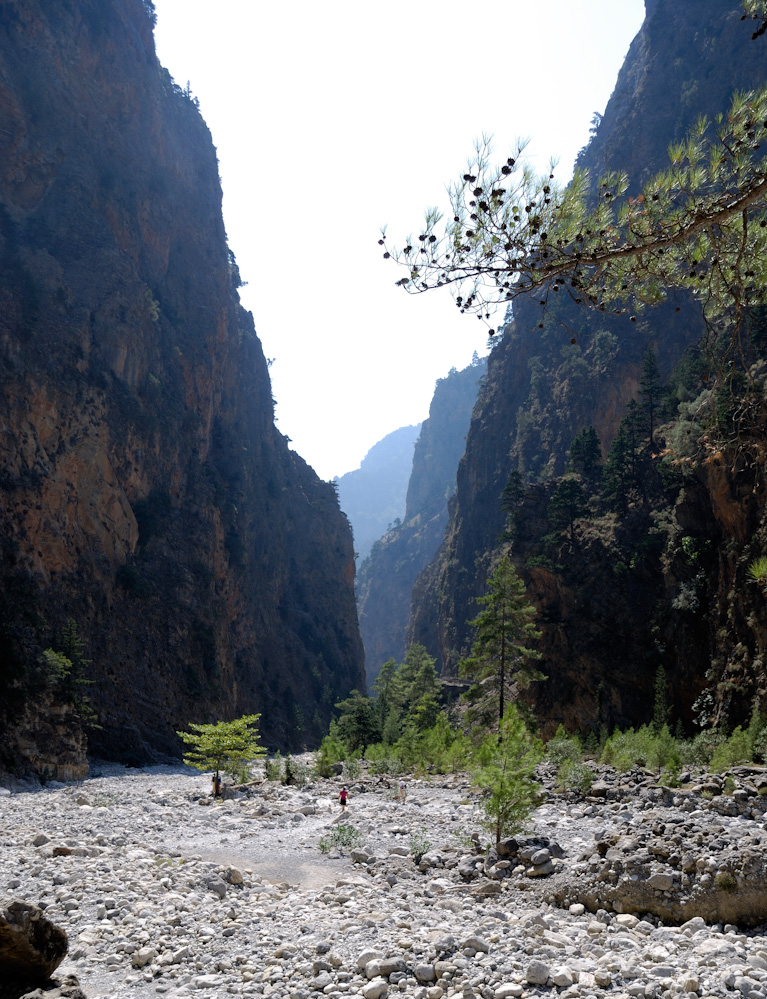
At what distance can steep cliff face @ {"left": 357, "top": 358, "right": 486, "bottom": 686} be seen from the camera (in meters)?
139

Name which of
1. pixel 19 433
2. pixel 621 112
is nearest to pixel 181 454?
pixel 19 433

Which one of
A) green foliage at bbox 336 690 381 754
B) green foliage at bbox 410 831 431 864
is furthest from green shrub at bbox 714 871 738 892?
green foliage at bbox 336 690 381 754

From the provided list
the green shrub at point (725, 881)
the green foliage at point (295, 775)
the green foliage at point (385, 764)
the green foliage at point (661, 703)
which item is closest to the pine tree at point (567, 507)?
the green foliage at point (661, 703)

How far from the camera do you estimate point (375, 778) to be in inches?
821

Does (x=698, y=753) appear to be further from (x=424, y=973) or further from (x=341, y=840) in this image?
(x=424, y=973)

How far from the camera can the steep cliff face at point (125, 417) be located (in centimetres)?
3528

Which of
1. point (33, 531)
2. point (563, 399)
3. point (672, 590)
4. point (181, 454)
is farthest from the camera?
point (563, 399)

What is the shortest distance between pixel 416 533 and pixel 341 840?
138886mm

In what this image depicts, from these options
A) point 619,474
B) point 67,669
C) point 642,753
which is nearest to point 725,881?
point 642,753

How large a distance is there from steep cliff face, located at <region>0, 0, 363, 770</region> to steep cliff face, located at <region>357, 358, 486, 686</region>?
63306 millimetres

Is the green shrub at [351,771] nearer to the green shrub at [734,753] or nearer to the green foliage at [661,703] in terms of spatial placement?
the green shrub at [734,753]

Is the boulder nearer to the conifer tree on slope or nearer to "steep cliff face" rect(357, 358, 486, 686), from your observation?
the conifer tree on slope

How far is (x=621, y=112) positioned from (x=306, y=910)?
9935cm

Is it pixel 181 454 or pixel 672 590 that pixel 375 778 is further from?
pixel 181 454
